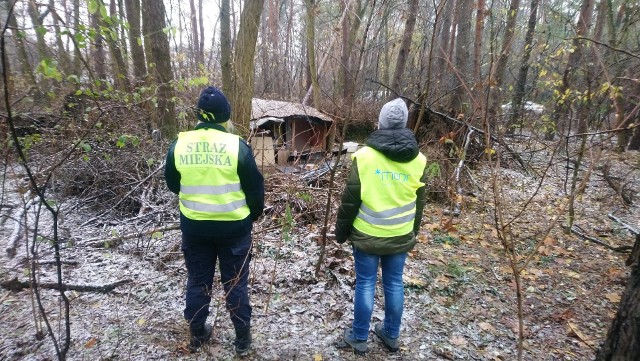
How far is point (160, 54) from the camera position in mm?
5891

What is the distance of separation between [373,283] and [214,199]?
1368 mm

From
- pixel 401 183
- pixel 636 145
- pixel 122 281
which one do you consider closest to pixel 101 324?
pixel 122 281

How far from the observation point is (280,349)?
279cm

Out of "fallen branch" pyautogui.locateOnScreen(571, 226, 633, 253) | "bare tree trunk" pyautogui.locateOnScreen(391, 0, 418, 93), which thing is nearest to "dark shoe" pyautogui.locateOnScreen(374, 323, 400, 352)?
"fallen branch" pyautogui.locateOnScreen(571, 226, 633, 253)

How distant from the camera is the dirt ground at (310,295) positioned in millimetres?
2775

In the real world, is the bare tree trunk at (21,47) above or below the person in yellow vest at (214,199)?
above

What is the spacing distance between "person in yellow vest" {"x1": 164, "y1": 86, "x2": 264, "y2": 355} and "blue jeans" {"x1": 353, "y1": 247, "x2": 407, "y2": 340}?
0.88 metres

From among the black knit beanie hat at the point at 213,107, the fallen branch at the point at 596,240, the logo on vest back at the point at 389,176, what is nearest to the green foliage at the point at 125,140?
Answer: the black knit beanie hat at the point at 213,107

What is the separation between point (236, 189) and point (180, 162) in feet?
1.34

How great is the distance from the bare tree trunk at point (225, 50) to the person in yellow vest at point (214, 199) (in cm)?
484

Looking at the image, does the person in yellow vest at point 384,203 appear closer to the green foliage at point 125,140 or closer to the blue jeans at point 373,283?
the blue jeans at point 373,283

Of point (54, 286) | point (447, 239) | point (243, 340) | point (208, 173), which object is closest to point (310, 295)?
point (243, 340)

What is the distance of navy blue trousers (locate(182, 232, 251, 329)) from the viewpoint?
7.81 ft

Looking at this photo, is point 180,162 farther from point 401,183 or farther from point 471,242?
point 471,242
